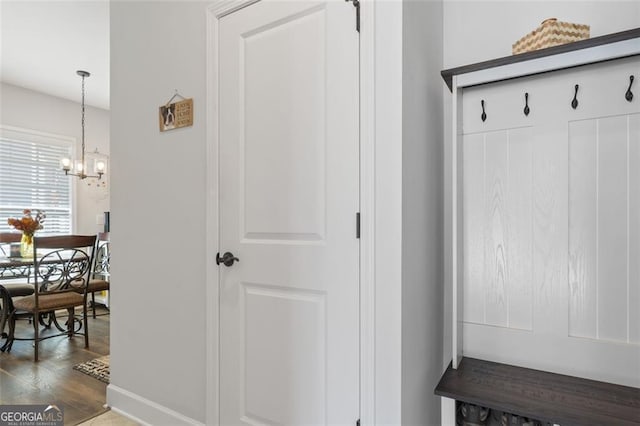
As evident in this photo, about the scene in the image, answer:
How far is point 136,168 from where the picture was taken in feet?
7.14

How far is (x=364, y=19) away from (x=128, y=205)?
65.9 inches

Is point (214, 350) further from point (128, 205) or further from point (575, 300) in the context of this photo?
point (575, 300)

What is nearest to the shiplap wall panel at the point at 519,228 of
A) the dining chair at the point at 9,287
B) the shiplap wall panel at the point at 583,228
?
the shiplap wall panel at the point at 583,228

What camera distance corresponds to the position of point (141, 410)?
2.09 m

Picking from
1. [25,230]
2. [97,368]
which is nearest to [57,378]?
[97,368]

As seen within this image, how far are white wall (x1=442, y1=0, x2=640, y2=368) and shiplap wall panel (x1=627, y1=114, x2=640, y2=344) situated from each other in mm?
422

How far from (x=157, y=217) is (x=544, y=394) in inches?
75.8

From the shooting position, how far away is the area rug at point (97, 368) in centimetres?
269

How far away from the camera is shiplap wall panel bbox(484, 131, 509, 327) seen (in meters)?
1.56

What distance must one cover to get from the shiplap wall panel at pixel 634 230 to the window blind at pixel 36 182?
19.2ft

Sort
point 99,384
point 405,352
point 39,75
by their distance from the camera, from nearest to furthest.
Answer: point 405,352
point 99,384
point 39,75

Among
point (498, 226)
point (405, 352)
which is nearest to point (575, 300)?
point (498, 226)

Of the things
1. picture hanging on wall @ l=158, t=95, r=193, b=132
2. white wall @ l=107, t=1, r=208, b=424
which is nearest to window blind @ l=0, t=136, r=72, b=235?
white wall @ l=107, t=1, r=208, b=424

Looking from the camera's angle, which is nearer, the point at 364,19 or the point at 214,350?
the point at 364,19
